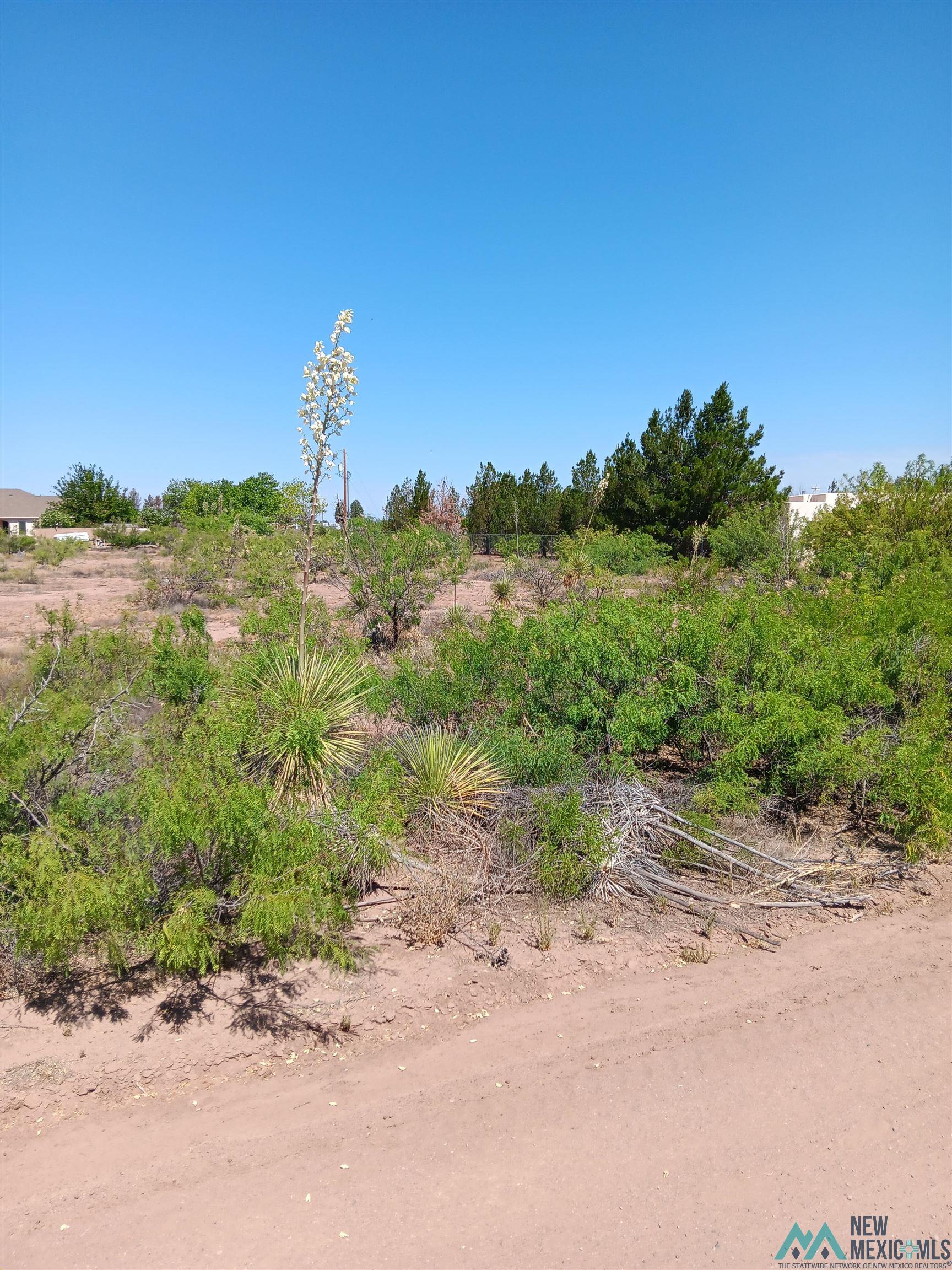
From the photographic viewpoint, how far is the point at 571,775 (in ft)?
23.8

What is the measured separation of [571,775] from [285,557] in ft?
32.7

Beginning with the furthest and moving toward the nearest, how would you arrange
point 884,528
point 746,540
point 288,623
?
1. point 746,540
2. point 884,528
3. point 288,623

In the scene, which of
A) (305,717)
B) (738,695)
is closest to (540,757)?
(738,695)

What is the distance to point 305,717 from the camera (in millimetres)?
7238

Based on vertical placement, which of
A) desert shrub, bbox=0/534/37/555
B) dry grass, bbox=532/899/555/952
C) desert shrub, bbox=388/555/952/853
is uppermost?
desert shrub, bbox=0/534/37/555

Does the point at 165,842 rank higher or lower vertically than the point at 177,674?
lower

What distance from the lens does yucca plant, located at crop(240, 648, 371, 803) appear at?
6.91 meters

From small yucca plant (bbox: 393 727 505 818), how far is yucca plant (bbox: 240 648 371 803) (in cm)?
59

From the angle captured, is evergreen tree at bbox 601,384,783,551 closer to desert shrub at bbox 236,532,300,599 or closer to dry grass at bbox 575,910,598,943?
desert shrub at bbox 236,532,300,599

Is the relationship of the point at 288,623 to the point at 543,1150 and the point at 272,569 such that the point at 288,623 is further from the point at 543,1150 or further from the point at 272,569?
the point at 543,1150

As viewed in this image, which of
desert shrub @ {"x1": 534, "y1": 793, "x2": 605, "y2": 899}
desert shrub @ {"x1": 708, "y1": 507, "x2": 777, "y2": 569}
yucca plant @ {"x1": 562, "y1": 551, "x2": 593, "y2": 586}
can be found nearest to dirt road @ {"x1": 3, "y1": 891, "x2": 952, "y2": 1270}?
desert shrub @ {"x1": 534, "y1": 793, "x2": 605, "y2": 899}

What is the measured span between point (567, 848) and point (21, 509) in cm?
7589

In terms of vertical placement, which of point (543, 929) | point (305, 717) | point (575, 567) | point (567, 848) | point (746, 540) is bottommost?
point (543, 929)

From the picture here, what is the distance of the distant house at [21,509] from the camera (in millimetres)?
64375
